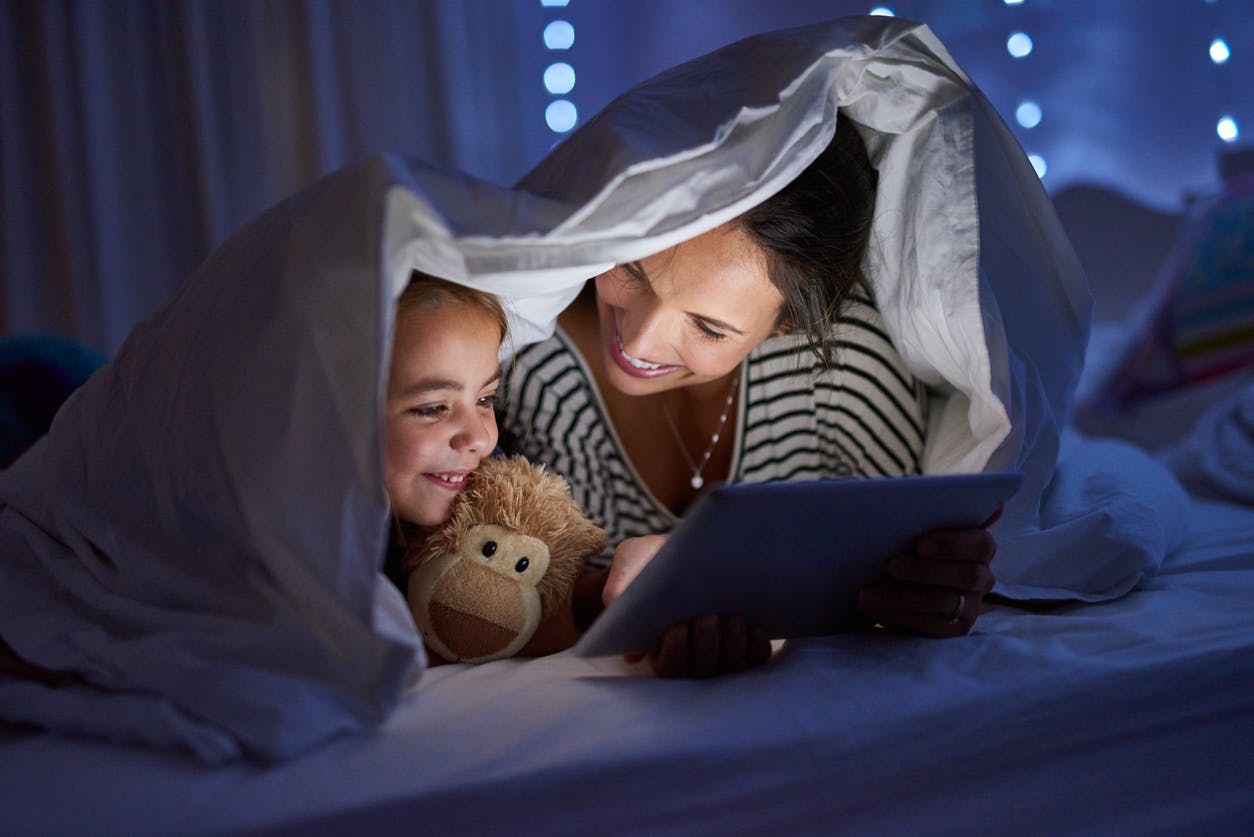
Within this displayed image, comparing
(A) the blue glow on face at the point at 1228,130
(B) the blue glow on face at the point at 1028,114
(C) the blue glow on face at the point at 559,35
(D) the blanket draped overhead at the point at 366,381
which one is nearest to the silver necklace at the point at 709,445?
(D) the blanket draped overhead at the point at 366,381

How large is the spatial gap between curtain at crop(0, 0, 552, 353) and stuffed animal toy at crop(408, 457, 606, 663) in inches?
54.5

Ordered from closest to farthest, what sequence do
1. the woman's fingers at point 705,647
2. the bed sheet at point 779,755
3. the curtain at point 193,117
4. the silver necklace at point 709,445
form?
1. the bed sheet at point 779,755
2. the woman's fingers at point 705,647
3. the silver necklace at point 709,445
4. the curtain at point 193,117

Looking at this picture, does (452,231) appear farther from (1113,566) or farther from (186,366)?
(1113,566)

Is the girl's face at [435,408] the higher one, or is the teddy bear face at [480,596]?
the girl's face at [435,408]

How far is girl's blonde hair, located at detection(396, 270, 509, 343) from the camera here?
35.4 inches

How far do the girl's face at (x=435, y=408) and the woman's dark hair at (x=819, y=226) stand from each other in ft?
1.08

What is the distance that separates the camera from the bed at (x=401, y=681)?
595mm

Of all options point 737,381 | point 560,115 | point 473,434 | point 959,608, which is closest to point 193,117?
point 560,115

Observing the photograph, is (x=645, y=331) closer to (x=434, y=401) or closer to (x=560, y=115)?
(x=434, y=401)

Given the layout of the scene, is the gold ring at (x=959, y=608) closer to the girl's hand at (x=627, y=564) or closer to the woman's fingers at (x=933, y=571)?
the woman's fingers at (x=933, y=571)

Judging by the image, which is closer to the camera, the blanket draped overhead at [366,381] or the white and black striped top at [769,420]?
the blanket draped overhead at [366,381]

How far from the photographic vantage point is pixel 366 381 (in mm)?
A: 637

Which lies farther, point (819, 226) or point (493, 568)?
point (819, 226)

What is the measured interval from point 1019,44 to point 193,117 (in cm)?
188
